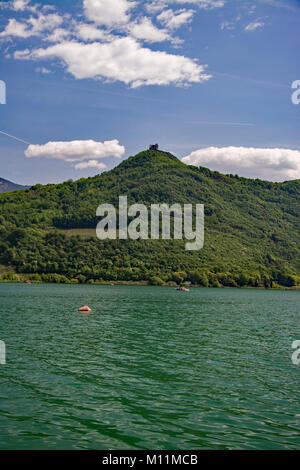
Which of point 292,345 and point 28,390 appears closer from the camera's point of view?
point 28,390

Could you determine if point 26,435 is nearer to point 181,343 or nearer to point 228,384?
point 228,384

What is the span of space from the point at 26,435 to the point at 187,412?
6994mm

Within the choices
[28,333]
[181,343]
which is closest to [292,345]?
[181,343]

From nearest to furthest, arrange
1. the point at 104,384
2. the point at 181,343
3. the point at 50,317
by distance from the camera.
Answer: the point at 104,384
the point at 181,343
the point at 50,317

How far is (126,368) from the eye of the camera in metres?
27.2

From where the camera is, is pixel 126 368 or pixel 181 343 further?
pixel 181 343

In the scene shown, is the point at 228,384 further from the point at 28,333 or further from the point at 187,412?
the point at 28,333

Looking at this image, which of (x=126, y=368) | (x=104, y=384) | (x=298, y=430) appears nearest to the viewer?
(x=298, y=430)

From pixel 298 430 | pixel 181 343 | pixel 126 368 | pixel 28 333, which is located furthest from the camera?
pixel 28 333
